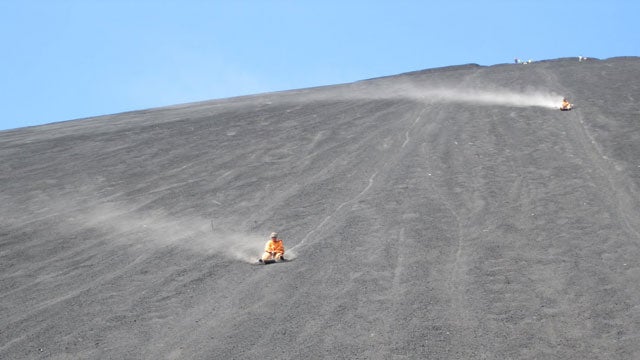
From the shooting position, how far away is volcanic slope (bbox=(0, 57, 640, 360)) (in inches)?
434

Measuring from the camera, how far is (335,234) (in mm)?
16516

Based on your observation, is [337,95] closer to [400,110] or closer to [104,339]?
[400,110]

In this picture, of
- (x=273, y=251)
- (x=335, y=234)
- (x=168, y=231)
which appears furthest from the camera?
(x=168, y=231)

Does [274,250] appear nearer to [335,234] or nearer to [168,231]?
[335,234]

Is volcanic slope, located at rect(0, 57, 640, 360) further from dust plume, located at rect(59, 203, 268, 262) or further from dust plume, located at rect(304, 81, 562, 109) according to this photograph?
dust plume, located at rect(304, 81, 562, 109)

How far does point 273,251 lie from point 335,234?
182 centimetres

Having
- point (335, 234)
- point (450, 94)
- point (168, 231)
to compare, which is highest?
point (450, 94)

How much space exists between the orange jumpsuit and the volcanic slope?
0.43m

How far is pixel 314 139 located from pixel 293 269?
13.9 meters

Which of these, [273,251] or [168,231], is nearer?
[273,251]

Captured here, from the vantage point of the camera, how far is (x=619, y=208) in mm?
17203

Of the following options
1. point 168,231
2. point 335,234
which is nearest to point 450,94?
point 335,234

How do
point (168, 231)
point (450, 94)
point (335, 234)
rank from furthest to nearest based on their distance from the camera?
point (450, 94), point (168, 231), point (335, 234)

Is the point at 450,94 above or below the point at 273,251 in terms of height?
above
